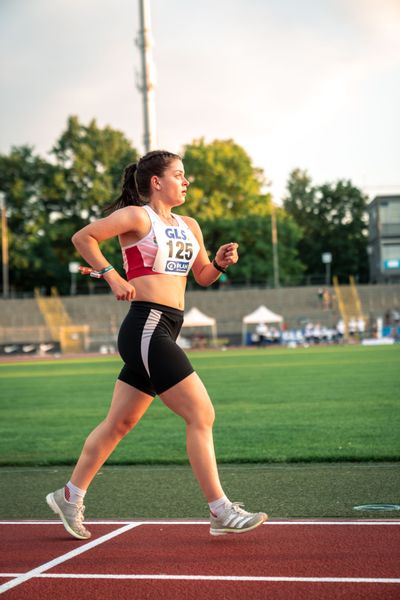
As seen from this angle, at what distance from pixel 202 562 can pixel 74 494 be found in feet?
3.98

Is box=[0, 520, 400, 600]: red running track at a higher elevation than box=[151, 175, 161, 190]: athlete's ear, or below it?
below

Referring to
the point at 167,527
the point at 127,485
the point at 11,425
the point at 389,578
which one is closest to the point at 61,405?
the point at 11,425

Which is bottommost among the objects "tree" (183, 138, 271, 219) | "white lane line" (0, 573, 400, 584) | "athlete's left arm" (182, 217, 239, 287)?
"white lane line" (0, 573, 400, 584)

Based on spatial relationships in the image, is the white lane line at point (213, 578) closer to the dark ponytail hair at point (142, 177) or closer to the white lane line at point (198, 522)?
the white lane line at point (198, 522)

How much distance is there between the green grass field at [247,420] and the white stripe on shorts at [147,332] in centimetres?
427

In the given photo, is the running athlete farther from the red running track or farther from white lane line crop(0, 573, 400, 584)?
white lane line crop(0, 573, 400, 584)

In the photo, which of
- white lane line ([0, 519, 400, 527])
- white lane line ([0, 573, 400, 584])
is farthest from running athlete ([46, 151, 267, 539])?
white lane line ([0, 573, 400, 584])

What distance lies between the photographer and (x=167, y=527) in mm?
5801

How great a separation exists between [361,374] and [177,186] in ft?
58.8

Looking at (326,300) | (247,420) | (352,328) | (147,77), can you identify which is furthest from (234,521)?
(326,300)

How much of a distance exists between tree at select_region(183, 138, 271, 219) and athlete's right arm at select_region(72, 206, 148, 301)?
2762 inches

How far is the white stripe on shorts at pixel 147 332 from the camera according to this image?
528 centimetres

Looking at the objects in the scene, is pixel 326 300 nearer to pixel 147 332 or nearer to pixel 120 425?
pixel 120 425

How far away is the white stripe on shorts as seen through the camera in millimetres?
5277
